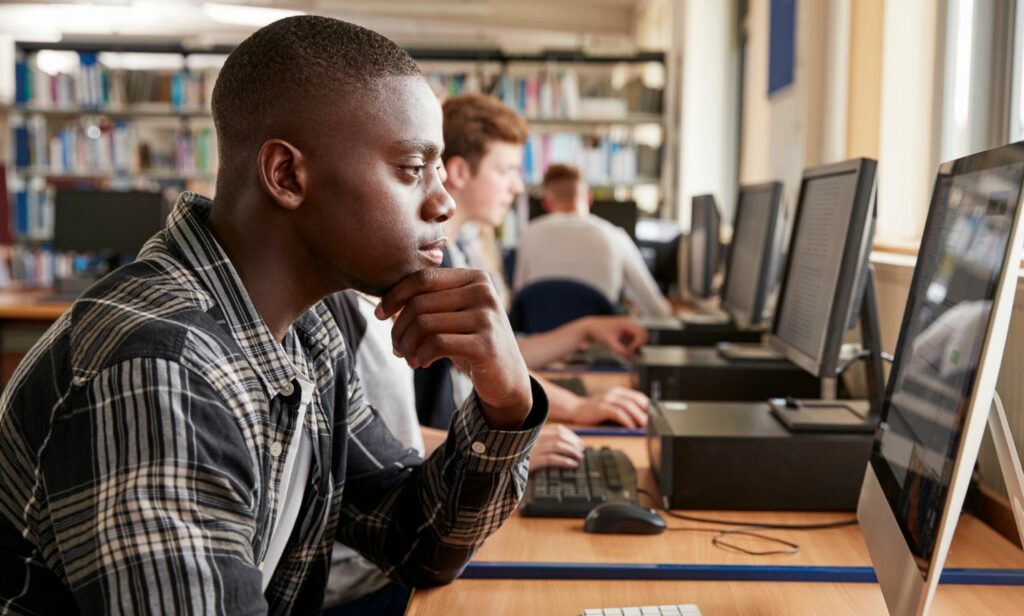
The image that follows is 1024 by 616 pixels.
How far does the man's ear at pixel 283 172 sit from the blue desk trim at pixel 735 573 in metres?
0.53

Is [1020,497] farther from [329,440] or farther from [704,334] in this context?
[704,334]

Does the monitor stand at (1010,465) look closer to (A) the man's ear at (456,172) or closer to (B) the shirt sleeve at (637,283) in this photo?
(A) the man's ear at (456,172)

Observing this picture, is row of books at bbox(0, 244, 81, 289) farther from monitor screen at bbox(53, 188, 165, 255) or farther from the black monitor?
the black monitor

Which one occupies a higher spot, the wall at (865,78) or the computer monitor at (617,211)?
the wall at (865,78)

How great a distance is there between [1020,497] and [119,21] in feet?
36.9

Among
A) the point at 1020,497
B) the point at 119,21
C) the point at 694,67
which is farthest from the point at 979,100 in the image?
the point at 119,21

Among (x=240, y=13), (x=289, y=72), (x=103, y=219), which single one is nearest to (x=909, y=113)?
(x=289, y=72)

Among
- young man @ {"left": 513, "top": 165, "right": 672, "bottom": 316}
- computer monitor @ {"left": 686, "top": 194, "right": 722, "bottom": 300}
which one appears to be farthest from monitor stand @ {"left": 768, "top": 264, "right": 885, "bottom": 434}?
young man @ {"left": 513, "top": 165, "right": 672, "bottom": 316}

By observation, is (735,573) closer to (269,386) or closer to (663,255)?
(269,386)

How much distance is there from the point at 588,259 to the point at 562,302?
2.61 feet

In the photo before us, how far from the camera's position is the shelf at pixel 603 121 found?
6434 mm

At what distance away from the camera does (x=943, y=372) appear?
858 millimetres

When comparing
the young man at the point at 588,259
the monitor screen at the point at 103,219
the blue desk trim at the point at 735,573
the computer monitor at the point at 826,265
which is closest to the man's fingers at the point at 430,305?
the blue desk trim at the point at 735,573

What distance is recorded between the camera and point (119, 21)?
10.7 m
